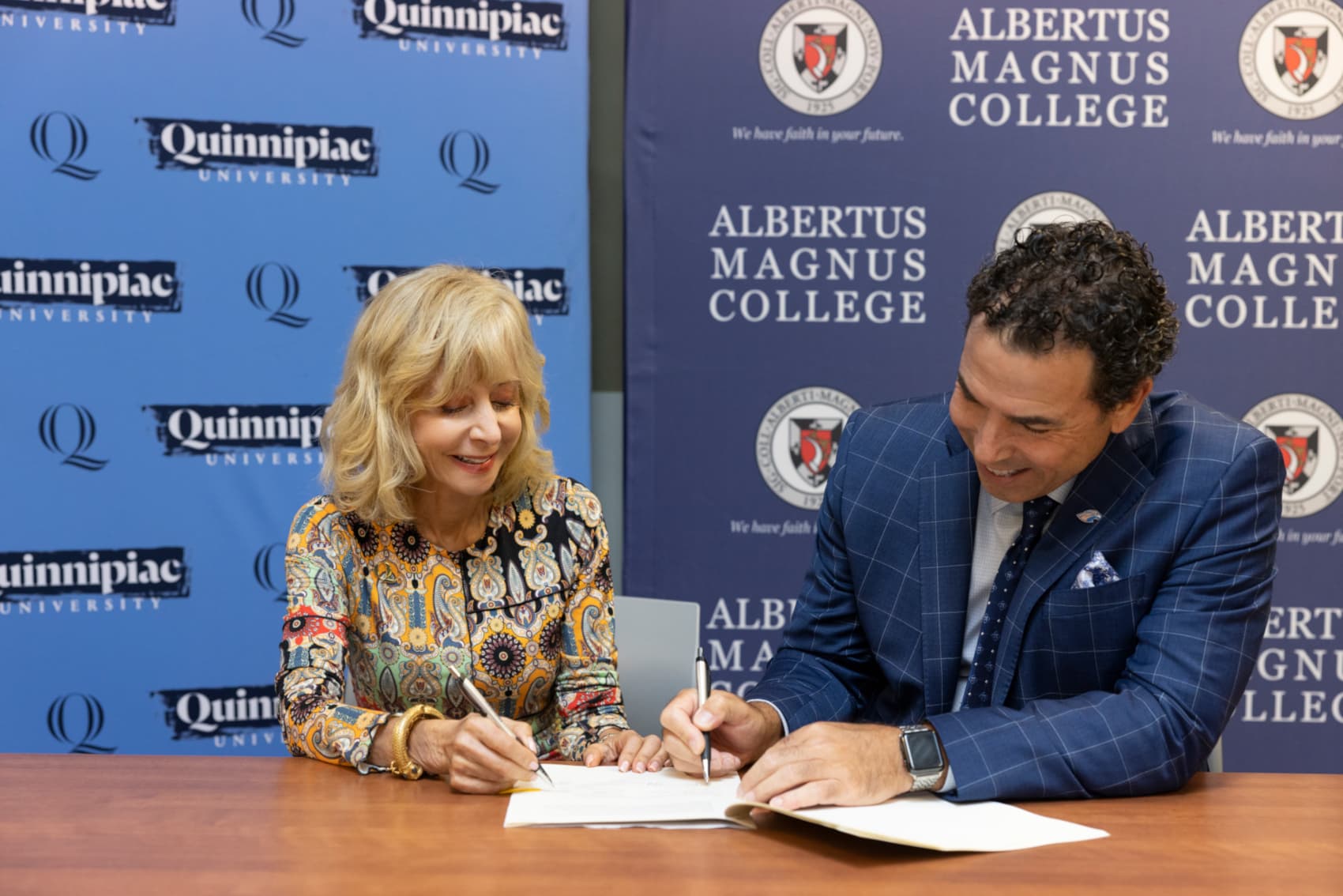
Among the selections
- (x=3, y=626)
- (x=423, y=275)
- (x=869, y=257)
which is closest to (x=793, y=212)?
(x=869, y=257)

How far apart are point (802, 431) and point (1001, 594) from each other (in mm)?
1717

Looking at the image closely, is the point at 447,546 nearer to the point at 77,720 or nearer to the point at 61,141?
the point at 77,720

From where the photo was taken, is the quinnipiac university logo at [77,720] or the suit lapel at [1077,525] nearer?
the suit lapel at [1077,525]

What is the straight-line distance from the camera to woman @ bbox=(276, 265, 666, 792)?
6.38ft

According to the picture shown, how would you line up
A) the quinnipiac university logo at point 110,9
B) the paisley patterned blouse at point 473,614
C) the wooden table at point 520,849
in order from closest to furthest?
the wooden table at point 520,849 < the paisley patterned blouse at point 473,614 < the quinnipiac university logo at point 110,9

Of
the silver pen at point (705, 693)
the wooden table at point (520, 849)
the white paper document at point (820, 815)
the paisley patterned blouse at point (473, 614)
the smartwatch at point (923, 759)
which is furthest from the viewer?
the paisley patterned blouse at point (473, 614)

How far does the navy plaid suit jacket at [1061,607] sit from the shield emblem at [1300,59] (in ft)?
6.98

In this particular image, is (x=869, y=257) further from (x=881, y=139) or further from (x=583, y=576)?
(x=583, y=576)

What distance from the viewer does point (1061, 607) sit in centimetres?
167

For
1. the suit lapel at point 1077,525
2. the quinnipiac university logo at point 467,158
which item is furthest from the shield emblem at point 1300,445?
the quinnipiac university logo at point 467,158

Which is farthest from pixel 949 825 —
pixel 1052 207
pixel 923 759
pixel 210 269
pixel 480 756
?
pixel 210 269

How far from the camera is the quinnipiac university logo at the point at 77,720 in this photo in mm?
3150

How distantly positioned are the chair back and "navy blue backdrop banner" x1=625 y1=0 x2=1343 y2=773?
104cm

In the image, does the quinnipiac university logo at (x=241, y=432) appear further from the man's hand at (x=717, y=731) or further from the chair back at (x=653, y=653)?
the man's hand at (x=717, y=731)
